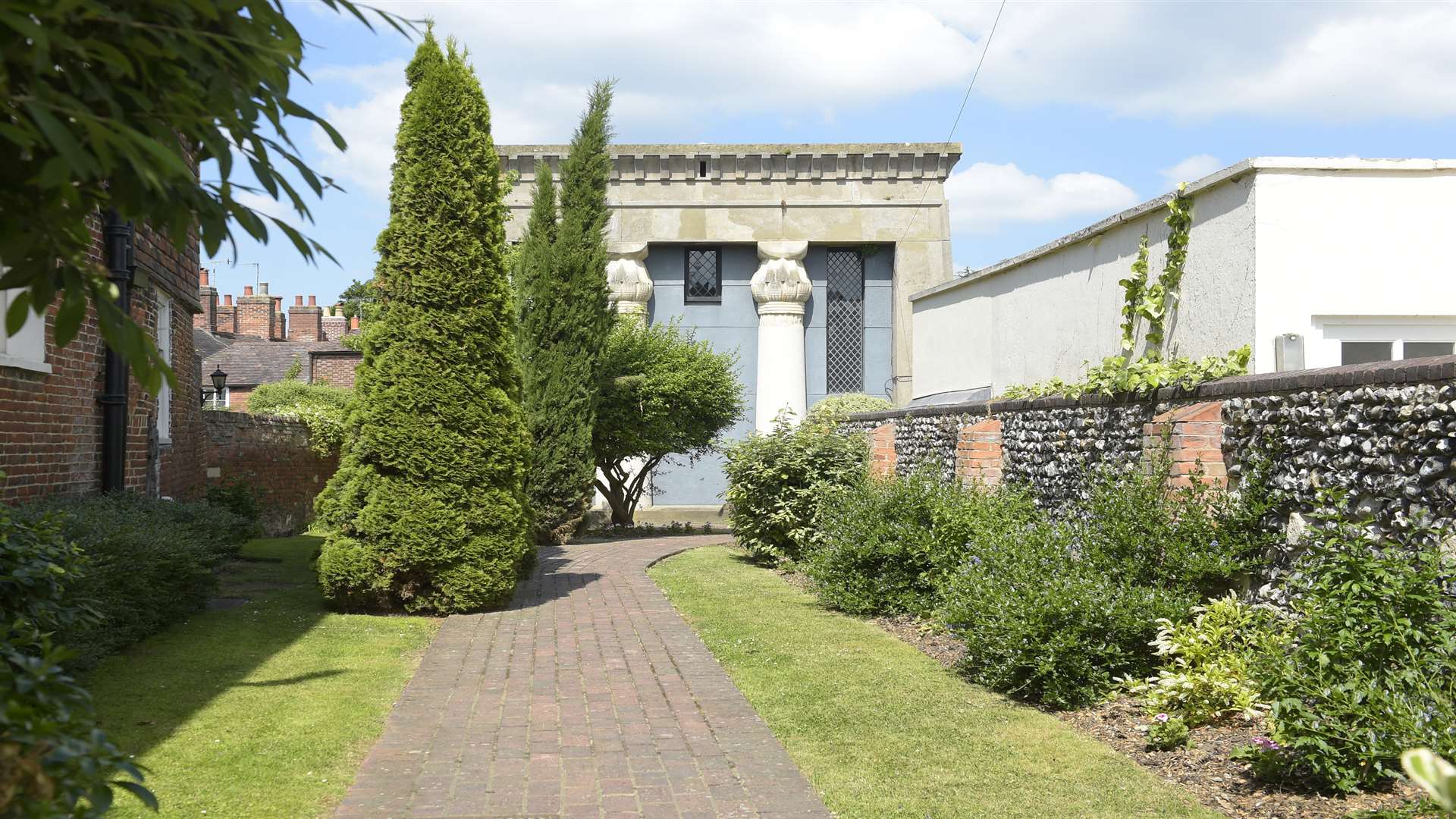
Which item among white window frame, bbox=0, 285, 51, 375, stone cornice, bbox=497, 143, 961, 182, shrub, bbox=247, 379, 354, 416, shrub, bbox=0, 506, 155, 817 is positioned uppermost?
stone cornice, bbox=497, 143, 961, 182

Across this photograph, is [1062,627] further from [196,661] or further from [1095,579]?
[196,661]

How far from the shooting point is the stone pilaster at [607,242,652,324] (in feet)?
92.0

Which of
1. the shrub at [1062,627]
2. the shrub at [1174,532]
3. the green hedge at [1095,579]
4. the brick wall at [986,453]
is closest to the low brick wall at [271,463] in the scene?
the brick wall at [986,453]

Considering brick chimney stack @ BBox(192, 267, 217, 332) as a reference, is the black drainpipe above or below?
below

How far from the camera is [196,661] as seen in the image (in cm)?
774

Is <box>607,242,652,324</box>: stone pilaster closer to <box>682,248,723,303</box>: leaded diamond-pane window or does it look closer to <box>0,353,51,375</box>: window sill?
<box>682,248,723,303</box>: leaded diamond-pane window

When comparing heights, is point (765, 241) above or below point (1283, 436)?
above

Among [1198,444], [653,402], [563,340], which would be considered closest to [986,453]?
[1198,444]

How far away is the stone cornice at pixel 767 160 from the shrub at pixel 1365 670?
24.1 m

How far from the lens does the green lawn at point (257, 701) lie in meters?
5.16

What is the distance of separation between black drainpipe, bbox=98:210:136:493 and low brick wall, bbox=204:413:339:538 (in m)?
5.75

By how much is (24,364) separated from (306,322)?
41120mm

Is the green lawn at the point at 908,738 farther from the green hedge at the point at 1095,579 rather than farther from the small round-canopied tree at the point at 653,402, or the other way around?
the small round-canopied tree at the point at 653,402

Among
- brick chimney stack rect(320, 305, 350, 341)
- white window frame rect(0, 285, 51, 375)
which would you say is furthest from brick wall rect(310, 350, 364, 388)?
white window frame rect(0, 285, 51, 375)
